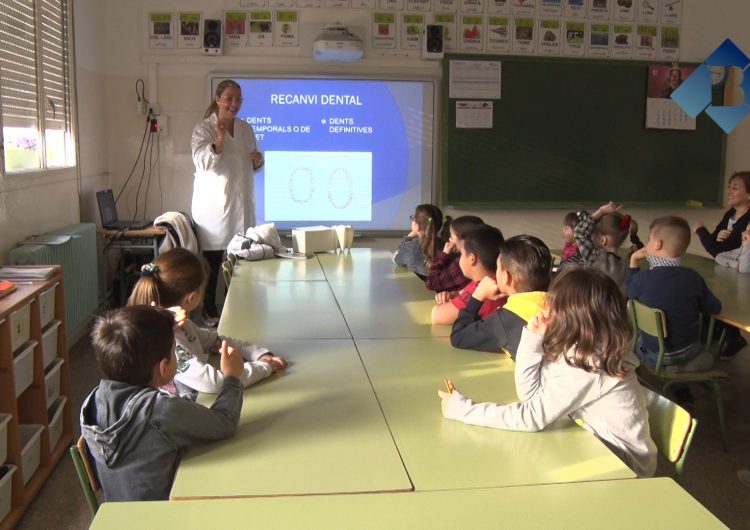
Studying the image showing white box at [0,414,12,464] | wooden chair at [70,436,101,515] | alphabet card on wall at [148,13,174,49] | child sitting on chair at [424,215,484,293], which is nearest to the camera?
wooden chair at [70,436,101,515]

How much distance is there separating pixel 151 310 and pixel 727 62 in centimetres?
596

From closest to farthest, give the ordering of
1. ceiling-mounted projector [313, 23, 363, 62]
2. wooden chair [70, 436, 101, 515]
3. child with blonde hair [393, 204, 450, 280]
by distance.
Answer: wooden chair [70, 436, 101, 515], child with blonde hair [393, 204, 450, 280], ceiling-mounted projector [313, 23, 363, 62]

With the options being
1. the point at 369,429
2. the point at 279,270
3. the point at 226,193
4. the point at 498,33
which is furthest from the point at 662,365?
the point at 498,33

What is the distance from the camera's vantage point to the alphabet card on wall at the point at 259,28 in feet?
18.7

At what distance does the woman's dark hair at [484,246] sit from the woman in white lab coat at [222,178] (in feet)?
8.62

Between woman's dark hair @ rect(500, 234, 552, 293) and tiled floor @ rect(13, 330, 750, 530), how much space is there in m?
1.20

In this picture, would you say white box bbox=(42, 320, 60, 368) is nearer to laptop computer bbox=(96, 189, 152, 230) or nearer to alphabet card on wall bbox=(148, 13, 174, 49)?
laptop computer bbox=(96, 189, 152, 230)

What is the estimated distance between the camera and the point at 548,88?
604 cm

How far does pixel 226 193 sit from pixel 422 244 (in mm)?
1785

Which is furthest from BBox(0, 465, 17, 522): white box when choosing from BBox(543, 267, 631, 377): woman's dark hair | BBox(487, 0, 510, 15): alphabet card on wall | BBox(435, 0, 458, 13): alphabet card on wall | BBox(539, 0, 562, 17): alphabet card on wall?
BBox(539, 0, 562, 17): alphabet card on wall

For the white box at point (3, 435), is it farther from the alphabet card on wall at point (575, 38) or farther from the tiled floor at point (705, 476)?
the alphabet card on wall at point (575, 38)

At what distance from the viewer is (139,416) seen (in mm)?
1617

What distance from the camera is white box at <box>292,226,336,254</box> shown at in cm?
445

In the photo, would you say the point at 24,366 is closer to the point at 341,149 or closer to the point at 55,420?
the point at 55,420
